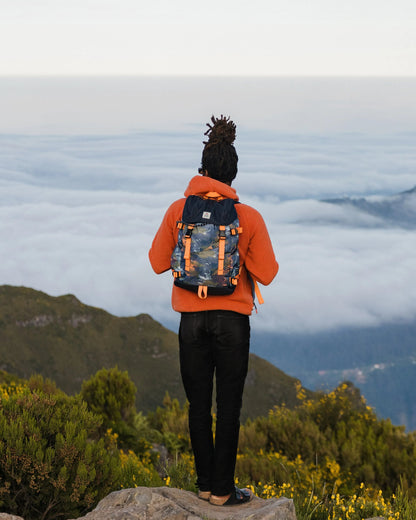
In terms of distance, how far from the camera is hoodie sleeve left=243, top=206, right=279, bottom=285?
5.23 m

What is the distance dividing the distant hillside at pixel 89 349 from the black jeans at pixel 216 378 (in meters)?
52.2

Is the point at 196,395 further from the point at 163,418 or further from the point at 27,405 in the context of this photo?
the point at 163,418

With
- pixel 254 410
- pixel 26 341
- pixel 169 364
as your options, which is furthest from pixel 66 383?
pixel 254 410

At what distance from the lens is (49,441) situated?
609cm

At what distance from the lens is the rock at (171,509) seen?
5.28 m

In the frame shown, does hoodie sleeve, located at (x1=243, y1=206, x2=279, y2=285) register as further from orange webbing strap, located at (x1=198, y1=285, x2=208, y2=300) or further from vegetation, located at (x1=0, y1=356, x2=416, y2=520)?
vegetation, located at (x1=0, y1=356, x2=416, y2=520)

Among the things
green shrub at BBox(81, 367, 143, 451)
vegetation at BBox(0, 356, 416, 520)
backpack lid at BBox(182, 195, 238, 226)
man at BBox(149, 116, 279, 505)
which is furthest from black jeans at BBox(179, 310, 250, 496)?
green shrub at BBox(81, 367, 143, 451)

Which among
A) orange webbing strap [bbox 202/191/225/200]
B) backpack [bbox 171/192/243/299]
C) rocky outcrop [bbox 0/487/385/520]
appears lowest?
rocky outcrop [bbox 0/487/385/520]

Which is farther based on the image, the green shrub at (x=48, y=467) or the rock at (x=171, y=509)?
the green shrub at (x=48, y=467)

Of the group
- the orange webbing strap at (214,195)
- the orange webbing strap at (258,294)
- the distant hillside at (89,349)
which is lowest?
the distant hillside at (89,349)

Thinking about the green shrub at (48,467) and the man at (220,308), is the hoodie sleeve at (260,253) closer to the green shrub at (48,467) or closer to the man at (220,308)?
the man at (220,308)

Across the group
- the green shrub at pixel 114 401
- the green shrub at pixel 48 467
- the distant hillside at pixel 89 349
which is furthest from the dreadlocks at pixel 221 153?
the distant hillside at pixel 89 349

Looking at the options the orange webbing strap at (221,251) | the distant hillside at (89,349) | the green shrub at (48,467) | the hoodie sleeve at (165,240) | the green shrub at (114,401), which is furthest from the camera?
the distant hillside at (89,349)

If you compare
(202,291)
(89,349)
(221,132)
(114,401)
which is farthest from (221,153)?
(89,349)
